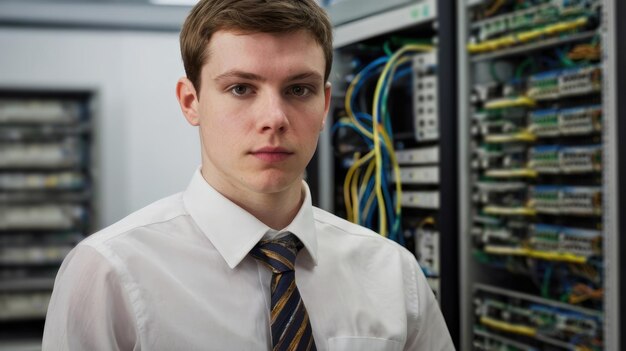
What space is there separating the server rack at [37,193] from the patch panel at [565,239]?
325 centimetres

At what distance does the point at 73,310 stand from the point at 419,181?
171 centimetres

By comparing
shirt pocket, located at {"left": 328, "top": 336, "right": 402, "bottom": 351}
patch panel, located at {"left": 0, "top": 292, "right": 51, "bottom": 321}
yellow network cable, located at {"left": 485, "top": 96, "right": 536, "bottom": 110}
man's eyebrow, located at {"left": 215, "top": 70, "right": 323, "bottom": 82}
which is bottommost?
patch panel, located at {"left": 0, "top": 292, "right": 51, "bottom": 321}

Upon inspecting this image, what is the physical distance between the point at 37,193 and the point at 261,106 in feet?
12.9

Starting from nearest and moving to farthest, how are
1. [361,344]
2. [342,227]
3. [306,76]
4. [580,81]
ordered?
[306,76] → [361,344] → [342,227] → [580,81]

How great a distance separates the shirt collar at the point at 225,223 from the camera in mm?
1087

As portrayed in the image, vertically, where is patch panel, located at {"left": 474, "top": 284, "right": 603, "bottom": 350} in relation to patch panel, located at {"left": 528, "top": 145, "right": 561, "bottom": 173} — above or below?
below

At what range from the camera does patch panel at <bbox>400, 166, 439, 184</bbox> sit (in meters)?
2.43

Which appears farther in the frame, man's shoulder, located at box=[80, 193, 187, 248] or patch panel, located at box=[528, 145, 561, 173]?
patch panel, located at box=[528, 145, 561, 173]

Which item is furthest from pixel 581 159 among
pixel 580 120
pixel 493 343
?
A: pixel 493 343

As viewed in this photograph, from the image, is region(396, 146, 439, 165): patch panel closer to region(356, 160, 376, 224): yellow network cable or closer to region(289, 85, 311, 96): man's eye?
region(356, 160, 376, 224): yellow network cable

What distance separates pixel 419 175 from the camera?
97.6 inches

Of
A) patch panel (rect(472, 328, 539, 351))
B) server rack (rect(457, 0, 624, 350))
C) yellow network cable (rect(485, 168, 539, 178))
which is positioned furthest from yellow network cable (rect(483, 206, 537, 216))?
patch panel (rect(472, 328, 539, 351))

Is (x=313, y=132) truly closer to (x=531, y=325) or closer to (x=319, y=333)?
(x=319, y=333)

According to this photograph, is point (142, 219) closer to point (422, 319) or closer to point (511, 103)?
point (422, 319)
